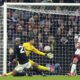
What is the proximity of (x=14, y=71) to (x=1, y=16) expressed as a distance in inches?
88.3

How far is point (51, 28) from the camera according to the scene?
2239 cm

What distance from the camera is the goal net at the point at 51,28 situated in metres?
22.3

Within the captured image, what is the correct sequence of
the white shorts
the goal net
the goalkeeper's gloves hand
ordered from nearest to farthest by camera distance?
the white shorts < the goalkeeper's gloves hand < the goal net

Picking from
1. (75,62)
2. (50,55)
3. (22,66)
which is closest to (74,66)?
(75,62)

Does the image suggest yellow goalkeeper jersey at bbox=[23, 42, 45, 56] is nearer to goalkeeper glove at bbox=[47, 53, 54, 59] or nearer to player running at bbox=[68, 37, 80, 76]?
goalkeeper glove at bbox=[47, 53, 54, 59]

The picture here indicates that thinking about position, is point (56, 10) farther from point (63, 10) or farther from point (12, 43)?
point (12, 43)

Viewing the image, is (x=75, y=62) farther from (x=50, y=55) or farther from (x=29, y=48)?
(x=29, y=48)

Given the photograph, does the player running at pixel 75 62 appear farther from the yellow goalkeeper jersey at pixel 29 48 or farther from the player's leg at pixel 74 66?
the yellow goalkeeper jersey at pixel 29 48

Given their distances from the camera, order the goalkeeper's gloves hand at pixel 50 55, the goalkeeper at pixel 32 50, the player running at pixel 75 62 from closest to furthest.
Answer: the goalkeeper at pixel 32 50 < the player running at pixel 75 62 < the goalkeeper's gloves hand at pixel 50 55

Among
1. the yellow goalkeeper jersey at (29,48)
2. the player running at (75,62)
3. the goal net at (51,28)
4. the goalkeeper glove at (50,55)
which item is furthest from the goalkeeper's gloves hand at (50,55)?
the player running at (75,62)

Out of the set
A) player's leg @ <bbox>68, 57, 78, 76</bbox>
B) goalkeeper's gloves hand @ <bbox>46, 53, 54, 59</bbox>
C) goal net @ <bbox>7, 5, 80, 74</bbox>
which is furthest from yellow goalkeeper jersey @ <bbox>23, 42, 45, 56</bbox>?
player's leg @ <bbox>68, 57, 78, 76</bbox>

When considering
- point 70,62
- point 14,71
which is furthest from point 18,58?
point 70,62

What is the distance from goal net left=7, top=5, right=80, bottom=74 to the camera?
22.3m

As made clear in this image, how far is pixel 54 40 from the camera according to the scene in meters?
22.3
